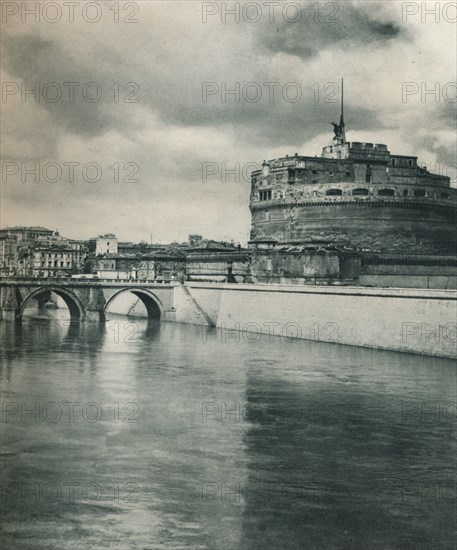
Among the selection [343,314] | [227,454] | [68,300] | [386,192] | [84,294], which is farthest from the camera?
[68,300]

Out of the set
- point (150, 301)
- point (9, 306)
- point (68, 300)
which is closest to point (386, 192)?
point (150, 301)

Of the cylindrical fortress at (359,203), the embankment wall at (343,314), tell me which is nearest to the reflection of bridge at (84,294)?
the embankment wall at (343,314)

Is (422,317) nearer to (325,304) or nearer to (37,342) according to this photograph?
(325,304)

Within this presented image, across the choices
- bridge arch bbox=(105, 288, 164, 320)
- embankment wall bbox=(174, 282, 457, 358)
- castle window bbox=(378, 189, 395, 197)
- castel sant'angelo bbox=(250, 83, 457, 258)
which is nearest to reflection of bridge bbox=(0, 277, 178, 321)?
bridge arch bbox=(105, 288, 164, 320)

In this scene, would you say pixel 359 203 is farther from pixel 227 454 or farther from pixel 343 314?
pixel 227 454

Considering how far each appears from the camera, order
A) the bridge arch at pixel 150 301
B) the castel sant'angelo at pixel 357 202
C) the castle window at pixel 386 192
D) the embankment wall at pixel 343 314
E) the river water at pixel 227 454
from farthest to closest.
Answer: the bridge arch at pixel 150 301, the castle window at pixel 386 192, the castel sant'angelo at pixel 357 202, the embankment wall at pixel 343 314, the river water at pixel 227 454

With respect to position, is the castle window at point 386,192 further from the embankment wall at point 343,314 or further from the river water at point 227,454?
the river water at point 227,454
